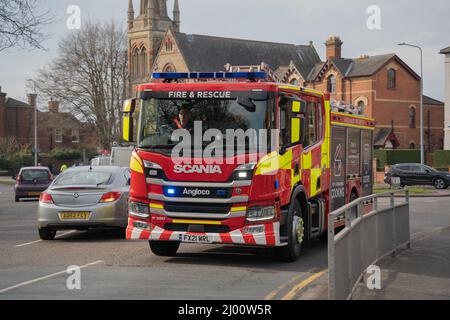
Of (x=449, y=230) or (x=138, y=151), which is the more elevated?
(x=138, y=151)

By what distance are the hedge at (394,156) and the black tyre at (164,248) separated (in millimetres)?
48794

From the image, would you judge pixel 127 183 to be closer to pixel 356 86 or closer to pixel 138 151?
pixel 138 151

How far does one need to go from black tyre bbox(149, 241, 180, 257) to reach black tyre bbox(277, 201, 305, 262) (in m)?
1.86

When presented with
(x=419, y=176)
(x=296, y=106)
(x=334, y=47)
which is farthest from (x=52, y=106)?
(x=296, y=106)

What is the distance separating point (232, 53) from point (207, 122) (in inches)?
3285

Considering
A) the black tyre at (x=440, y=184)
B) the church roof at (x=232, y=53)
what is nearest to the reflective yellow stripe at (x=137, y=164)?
the black tyre at (x=440, y=184)

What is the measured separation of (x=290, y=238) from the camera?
37.7ft

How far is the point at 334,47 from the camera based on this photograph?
75.2m

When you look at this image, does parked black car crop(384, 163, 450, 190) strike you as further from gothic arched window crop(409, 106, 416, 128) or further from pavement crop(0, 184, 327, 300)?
pavement crop(0, 184, 327, 300)

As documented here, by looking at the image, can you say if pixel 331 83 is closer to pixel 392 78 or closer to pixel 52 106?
pixel 392 78

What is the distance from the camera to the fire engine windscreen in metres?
11.1

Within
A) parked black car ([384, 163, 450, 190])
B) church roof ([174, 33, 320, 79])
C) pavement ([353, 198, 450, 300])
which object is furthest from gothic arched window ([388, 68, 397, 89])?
pavement ([353, 198, 450, 300])
